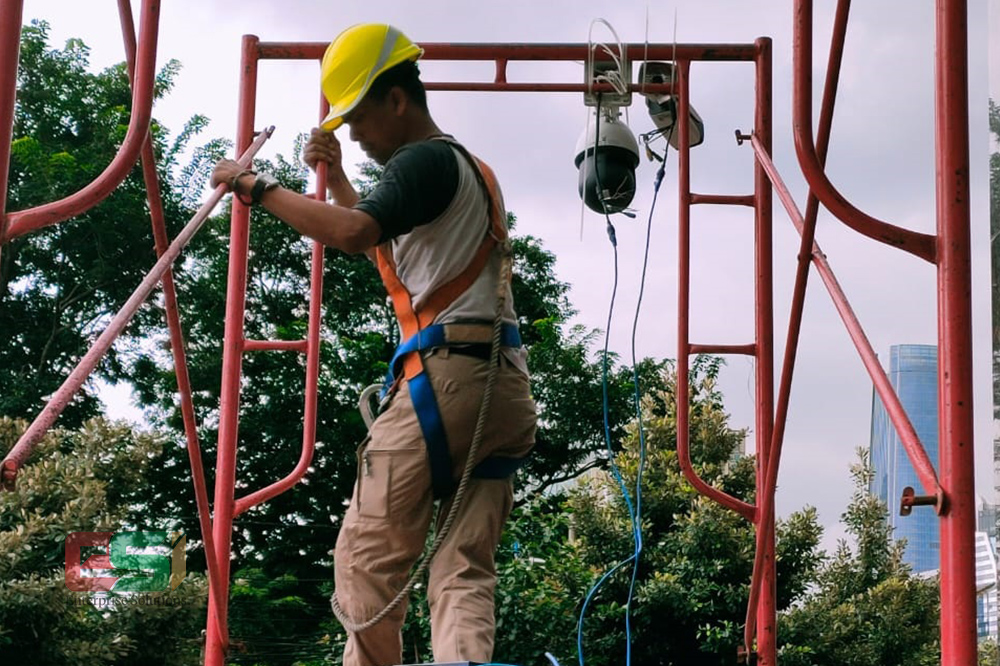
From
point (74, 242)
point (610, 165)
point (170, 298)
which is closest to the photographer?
point (170, 298)

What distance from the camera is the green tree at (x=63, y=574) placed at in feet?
24.6

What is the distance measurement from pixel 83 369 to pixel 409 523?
65cm

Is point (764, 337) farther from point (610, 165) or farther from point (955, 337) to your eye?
point (955, 337)

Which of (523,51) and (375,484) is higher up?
(523,51)

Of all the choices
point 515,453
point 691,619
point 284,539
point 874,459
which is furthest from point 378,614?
point 284,539

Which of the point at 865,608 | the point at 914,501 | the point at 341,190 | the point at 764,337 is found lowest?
the point at 865,608

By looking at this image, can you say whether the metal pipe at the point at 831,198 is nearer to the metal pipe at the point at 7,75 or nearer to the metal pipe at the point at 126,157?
the metal pipe at the point at 126,157

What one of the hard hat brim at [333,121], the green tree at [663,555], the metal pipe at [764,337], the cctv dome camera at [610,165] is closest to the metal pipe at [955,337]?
the hard hat brim at [333,121]

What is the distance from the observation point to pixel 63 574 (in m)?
7.66

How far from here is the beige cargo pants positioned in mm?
2303

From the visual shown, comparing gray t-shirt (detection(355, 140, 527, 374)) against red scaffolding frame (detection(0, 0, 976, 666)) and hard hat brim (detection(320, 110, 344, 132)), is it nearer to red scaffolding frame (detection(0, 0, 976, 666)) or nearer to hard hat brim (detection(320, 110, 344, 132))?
hard hat brim (detection(320, 110, 344, 132))

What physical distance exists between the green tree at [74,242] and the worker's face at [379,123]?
14.3 metres

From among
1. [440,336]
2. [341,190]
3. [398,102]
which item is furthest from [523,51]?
[440,336]

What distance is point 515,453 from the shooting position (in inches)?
95.3
